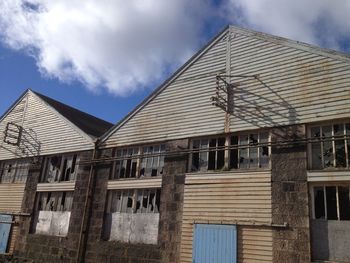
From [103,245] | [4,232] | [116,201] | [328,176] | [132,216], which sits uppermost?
[328,176]

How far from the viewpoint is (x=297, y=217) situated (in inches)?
424

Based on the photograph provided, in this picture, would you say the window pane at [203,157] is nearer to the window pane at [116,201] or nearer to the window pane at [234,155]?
the window pane at [234,155]

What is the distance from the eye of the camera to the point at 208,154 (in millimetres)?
13398

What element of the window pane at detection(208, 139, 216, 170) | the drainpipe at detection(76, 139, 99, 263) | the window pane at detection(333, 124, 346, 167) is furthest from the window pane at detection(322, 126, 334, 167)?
the drainpipe at detection(76, 139, 99, 263)

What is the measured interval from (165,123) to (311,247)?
7.02 m

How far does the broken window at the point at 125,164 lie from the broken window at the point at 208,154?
2870 millimetres

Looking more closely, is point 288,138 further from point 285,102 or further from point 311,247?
point 311,247

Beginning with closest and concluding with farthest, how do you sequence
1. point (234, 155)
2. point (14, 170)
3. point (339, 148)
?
point (339, 148), point (234, 155), point (14, 170)

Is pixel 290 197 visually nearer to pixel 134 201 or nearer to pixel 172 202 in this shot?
pixel 172 202

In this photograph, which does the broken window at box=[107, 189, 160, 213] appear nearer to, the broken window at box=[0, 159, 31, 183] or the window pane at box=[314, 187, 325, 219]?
the window pane at box=[314, 187, 325, 219]

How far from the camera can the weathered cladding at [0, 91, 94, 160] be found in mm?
17656

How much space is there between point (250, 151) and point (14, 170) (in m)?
13.5

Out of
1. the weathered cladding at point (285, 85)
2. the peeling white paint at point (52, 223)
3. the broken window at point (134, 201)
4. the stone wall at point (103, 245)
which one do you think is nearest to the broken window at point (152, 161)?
the broken window at point (134, 201)

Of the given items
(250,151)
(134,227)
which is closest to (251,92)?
(250,151)
